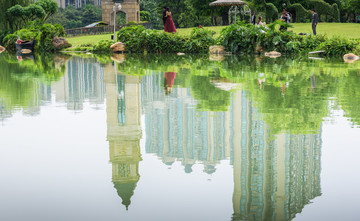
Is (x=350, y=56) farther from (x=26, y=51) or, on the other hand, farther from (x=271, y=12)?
(x=271, y=12)

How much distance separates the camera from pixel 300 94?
853 centimetres

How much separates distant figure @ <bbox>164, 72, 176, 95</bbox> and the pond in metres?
0.21

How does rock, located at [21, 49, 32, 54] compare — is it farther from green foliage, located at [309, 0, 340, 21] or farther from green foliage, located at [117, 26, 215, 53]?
green foliage, located at [309, 0, 340, 21]

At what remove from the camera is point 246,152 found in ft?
15.7

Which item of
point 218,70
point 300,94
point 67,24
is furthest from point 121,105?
point 67,24

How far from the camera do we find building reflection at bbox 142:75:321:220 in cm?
349

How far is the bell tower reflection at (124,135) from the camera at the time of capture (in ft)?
12.9

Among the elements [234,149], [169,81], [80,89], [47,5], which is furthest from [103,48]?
[234,149]

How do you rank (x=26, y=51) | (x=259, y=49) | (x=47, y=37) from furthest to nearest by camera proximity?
(x=47, y=37) → (x=26, y=51) → (x=259, y=49)

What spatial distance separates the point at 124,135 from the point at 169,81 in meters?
5.44

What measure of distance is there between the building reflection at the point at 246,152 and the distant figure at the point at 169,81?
1746 mm

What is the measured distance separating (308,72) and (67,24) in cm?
6688

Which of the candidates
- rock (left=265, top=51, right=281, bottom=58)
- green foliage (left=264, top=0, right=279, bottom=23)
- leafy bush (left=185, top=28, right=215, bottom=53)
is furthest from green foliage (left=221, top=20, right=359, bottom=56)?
green foliage (left=264, top=0, right=279, bottom=23)

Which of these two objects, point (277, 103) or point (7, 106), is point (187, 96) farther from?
point (7, 106)
